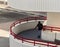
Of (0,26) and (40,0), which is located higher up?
(40,0)

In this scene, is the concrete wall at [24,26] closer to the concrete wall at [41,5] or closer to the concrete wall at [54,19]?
the concrete wall at [54,19]

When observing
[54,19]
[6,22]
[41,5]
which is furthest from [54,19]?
[6,22]

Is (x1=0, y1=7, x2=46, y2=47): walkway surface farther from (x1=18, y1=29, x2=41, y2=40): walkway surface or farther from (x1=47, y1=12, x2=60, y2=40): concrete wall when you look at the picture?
(x1=47, y1=12, x2=60, y2=40): concrete wall

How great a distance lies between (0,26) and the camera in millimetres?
34031

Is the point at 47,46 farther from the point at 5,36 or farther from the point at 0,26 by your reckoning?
the point at 0,26

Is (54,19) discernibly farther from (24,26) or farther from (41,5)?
(24,26)

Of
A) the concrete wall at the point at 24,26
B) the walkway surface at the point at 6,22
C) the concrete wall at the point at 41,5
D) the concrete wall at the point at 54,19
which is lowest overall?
the walkway surface at the point at 6,22

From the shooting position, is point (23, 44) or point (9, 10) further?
point (9, 10)

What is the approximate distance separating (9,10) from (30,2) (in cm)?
3047

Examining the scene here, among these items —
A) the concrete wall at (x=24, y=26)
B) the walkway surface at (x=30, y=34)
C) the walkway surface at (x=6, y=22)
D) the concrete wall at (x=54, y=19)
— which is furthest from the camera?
the walkway surface at (x=6, y=22)

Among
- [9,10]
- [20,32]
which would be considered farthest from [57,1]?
[9,10]

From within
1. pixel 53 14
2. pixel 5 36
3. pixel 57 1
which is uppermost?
pixel 57 1

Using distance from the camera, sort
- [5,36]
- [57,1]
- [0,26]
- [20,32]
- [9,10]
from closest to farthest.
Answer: [57,1], [20,32], [5,36], [0,26], [9,10]

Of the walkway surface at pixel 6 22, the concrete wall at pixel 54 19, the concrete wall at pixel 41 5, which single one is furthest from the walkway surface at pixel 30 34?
the concrete wall at pixel 41 5
